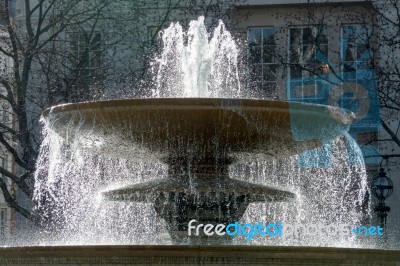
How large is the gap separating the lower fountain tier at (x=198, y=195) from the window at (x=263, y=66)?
1305 cm

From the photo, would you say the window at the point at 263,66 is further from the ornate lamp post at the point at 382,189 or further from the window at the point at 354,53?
the ornate lamp post at the point at 382,189

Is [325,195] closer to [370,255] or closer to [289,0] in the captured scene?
[289,0]

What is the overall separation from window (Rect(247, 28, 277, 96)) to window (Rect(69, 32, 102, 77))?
3.61 m

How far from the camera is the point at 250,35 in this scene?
1159 inches

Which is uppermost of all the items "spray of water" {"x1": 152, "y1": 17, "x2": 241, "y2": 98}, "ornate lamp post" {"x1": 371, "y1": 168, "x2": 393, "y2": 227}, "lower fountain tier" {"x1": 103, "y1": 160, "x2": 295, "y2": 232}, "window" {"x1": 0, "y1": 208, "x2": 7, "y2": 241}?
"spray of water" {"x1": 152, "y1": 17, "x2": 241, "y2": 98}

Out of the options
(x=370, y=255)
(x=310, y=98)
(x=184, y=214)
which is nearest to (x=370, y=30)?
(x=310, y=98)

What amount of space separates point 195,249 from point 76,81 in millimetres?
14477

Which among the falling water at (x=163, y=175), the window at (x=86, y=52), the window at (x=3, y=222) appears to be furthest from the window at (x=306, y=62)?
the window at (x=3, y=222)

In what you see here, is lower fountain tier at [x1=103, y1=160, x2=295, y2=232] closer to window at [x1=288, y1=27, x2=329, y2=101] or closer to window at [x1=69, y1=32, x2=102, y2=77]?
window at [x1=69, y1=32, x2=102, y2=77]

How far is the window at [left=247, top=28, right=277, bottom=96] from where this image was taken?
24672 mm

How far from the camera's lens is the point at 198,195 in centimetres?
1043

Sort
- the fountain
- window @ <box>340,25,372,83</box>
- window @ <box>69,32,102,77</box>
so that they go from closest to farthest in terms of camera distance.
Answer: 1. the fountain
2. window @ <box>69,32,102,77</box>
3. window @ <box>340,25,372,83</box>

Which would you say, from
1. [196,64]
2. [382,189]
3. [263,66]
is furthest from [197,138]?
[263,66]

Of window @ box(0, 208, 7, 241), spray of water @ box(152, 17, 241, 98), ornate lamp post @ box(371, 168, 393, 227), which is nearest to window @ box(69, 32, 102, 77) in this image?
spray of water @ box(152, 17, 241, 98)
